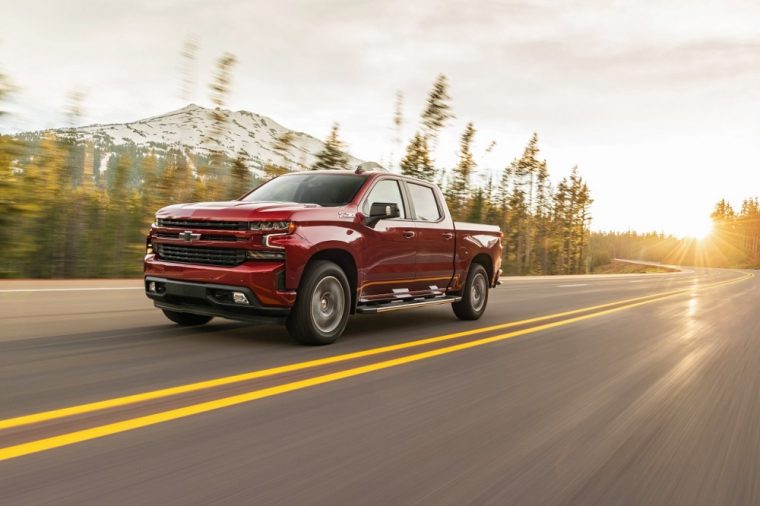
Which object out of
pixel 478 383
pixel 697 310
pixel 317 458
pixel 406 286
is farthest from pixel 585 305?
pixel 317 458

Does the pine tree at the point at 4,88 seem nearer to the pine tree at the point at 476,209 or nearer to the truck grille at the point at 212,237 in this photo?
the truck grille at the point at 212,237

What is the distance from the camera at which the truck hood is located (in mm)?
6387

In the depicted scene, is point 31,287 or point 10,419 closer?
point 10,419

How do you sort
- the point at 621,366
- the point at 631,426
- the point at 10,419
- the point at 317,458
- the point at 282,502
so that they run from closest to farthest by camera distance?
the point at 282,502, the point at 317,458, the point at 10,419, the point at 631,426, the point at 621,366

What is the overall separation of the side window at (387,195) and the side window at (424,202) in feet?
0.96

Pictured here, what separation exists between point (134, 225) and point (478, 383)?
41.6 ft

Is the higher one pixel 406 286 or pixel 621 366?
pixel 406 286

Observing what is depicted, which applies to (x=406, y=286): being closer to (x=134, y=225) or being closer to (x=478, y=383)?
(x=478, y=383)

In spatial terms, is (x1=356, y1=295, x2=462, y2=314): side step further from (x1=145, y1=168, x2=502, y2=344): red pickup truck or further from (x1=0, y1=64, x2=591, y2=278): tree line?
(x1=0, y1=64, x2=591, y2=278): tree line

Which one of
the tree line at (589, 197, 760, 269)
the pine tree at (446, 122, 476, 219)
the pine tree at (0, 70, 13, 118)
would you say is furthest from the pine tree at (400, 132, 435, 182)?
the tree line at (589, 197, 760, 269)

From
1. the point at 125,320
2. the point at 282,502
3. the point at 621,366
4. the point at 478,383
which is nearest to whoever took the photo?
the point at 282,502

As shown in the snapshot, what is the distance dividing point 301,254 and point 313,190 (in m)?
1.51

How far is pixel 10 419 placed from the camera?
3701 mm

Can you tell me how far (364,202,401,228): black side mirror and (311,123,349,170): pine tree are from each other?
60.8ft
